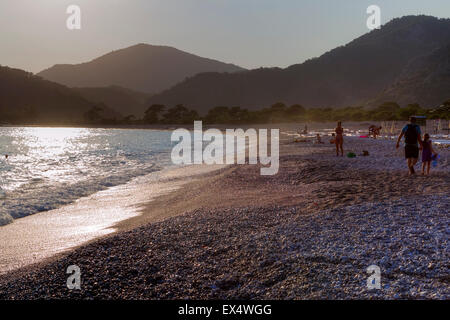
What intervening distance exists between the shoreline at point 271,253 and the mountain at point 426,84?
91.8m

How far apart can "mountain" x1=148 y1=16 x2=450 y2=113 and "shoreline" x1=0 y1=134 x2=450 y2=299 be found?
161m

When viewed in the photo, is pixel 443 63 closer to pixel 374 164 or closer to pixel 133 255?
pixel 374 164

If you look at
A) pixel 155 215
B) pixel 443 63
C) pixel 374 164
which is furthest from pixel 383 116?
pixel 443 63

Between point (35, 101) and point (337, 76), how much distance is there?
14558 cm

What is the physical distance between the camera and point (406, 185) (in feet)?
25.4

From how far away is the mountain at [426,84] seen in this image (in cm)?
8769

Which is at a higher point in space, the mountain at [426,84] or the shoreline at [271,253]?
the mountain at [426,84]

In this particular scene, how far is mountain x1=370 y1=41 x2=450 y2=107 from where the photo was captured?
288ft

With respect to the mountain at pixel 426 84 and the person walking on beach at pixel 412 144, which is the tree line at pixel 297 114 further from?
the person walking on beach at pixel 412 144
